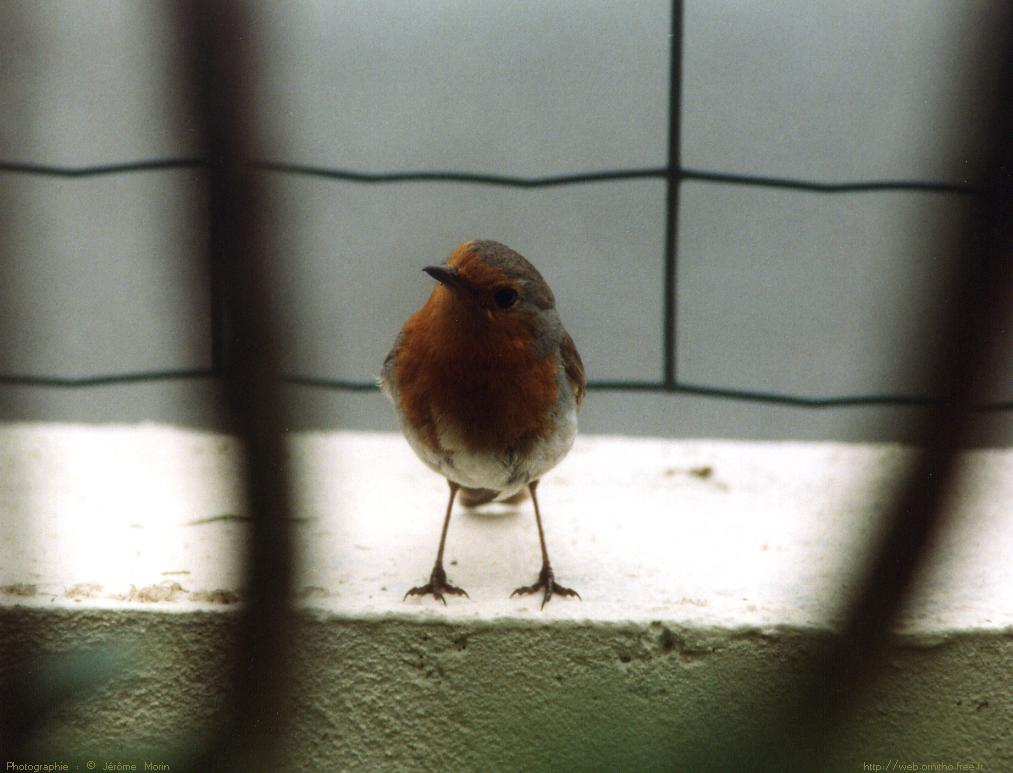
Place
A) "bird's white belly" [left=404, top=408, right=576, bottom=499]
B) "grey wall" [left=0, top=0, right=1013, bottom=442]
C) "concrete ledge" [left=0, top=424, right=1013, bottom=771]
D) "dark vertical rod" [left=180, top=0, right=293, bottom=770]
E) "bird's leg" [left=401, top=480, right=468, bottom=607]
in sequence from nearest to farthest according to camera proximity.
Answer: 1. "dark vertical rod" [left=180, top=0, right=293, bottom=770]
2. "concrete ledge" [left=0, top=424, right=1013, bottom=771]
3. "bird's leg" [left=401, top=480, right=468, bottom=607]
4. "bird's white belly" [left=404, top=408, right=576, bottom=499]
5. "grey wall" [left=0, top=0, right=1013, bottom=442]

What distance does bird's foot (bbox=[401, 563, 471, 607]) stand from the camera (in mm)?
1882

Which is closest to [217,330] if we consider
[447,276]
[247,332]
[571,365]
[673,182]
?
[247,332]

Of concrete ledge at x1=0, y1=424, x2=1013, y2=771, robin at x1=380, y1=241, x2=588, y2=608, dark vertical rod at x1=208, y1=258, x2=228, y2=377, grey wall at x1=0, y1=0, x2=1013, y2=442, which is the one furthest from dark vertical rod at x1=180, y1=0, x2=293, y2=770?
grey wall at x1=0, y1=0, x2=1013, y2=442

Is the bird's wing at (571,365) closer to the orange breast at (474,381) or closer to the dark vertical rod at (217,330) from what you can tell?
the orange breast at (474,381)

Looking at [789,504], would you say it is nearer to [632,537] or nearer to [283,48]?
[632,537]

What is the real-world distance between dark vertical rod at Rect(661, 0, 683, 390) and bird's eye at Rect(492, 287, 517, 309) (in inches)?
21.0

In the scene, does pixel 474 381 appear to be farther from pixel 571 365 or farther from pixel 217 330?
pixel 217 330

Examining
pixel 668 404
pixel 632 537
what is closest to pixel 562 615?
pixel 632 537

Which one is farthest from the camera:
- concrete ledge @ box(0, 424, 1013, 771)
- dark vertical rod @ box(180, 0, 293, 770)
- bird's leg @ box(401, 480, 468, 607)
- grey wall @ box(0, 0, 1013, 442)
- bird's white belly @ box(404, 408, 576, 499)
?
grey wall @ box(0, 0, 1013, 442)

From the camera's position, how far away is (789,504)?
2.39m

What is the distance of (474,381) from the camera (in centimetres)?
198

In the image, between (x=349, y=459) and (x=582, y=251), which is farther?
(x=582, y=251)

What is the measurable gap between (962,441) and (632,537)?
1.84 m

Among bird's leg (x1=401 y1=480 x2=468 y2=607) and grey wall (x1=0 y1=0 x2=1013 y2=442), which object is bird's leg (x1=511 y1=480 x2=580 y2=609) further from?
grey wall (x1=0 y1=0 x2=1013 y2=442)
